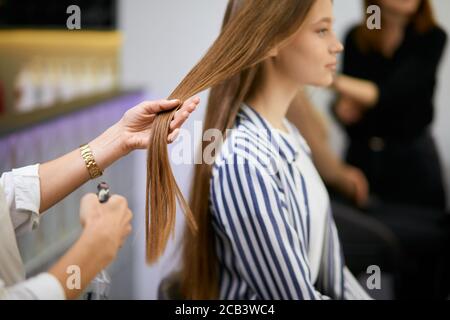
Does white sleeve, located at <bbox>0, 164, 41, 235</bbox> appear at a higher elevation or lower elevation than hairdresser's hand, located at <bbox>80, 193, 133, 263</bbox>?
higher

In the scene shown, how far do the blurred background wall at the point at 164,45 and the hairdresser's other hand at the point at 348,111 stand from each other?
482 millimetres

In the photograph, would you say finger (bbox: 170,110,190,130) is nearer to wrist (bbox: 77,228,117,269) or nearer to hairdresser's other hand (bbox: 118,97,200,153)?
hairdresser's other hand (bbox: 118,97,200,153)

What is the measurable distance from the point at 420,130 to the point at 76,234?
1.15 meters

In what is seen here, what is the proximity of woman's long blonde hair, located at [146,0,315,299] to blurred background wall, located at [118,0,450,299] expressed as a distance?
0.10ft

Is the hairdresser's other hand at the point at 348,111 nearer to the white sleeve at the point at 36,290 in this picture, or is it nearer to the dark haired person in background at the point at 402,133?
the dark haired person in background at the point at 402,133

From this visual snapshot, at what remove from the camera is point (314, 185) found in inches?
46.4

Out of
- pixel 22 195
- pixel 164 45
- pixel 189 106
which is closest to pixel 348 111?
pixel 164 45

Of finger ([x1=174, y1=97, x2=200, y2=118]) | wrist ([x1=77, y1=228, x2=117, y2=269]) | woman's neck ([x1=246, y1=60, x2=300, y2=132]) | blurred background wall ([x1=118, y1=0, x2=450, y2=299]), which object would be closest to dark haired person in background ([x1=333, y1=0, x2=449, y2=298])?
blurred background wall ([x1=118, y1=0, x2=450, y2=299])

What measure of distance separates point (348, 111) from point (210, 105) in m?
1.05

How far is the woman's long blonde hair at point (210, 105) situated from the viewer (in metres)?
0.99

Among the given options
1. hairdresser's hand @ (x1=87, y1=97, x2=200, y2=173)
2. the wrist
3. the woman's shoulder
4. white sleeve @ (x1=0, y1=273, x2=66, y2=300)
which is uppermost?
hairdresser's hand @ (x1=87, y1=97, x2=200, y2=173)

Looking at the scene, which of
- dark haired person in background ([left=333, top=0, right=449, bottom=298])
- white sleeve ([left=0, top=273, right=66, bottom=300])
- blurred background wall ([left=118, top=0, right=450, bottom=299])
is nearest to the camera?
white sleeve ([left=0, top=273, right=66, bottom=300])

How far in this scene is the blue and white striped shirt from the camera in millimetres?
1059

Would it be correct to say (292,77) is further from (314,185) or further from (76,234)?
(76,234)
